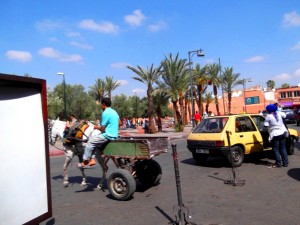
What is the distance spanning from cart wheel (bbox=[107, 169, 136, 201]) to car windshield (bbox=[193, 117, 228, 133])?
4.12m

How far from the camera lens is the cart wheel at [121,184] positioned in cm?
622

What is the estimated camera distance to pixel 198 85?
4447cm

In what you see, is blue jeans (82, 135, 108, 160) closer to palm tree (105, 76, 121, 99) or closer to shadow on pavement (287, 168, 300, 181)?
shadow on pavement (287, 168, 300, 181)

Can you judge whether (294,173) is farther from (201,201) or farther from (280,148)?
(201,201)

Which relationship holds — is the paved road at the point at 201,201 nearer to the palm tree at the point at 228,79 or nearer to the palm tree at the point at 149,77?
the palm tree at the point at 149,77

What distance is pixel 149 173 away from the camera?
7441 mm

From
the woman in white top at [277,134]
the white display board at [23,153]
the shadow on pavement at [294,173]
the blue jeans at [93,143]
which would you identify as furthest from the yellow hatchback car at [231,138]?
the white display board at [23,153]

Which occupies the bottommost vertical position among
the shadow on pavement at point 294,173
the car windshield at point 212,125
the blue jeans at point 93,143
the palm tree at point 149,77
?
the shadow on pavement at point 294,173

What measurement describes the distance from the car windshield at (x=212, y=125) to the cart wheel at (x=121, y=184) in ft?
13.5

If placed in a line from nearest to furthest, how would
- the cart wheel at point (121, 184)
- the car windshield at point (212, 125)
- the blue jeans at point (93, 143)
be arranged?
the cart wheel at point (121, 184) → the blue jeans at point (93, 143) → the car windshield at point (212, 125)

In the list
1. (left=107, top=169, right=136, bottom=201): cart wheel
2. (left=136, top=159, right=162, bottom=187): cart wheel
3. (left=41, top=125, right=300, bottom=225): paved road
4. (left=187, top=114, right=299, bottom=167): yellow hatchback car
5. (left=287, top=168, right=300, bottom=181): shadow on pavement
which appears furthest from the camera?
(left=187, top=114, right=299, bottom=167): yellow hatchback car

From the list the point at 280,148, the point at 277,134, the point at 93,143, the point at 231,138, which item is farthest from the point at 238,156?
the point at 93,143

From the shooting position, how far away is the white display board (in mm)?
2723

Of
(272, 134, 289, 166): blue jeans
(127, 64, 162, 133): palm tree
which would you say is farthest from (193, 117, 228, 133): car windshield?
(127, 64, 162, 133): palm tree
